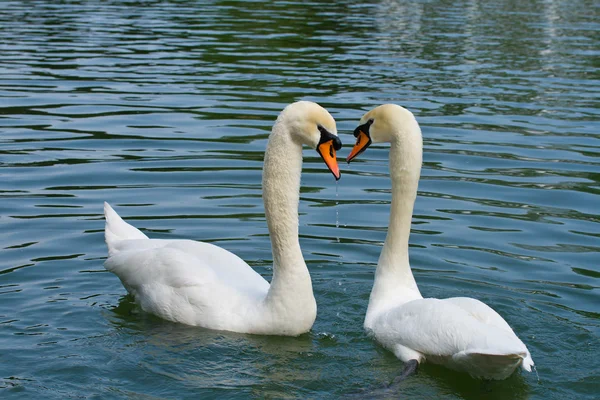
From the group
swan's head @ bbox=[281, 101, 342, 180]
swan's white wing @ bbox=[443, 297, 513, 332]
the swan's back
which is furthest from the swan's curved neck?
swan's white wing @ bbox=[443, 297, 513, 332]

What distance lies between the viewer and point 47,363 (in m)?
6.35

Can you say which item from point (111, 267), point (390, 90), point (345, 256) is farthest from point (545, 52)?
point (111, 267)

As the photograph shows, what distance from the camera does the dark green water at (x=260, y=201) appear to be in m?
6.44

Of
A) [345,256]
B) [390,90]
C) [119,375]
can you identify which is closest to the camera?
[119,375]

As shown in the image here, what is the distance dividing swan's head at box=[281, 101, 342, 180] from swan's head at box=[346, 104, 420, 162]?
0.57m

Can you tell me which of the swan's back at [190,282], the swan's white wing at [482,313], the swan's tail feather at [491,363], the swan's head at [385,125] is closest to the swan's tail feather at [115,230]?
the swan's back at [190,282]

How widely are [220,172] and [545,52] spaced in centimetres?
1195

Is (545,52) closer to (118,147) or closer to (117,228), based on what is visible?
(118,147)

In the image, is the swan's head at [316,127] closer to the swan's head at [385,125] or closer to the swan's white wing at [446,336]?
the swan's head at [385,125]

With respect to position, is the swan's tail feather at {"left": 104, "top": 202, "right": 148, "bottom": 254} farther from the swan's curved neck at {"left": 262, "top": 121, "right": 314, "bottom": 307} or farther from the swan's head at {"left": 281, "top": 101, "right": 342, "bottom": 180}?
the swan's head at {"left": 281, "top": 101, "right": 342, "bottom": 180}

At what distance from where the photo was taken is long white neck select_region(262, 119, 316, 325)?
6.82 meters

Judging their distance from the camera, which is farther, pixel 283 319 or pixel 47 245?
pixel 47 245

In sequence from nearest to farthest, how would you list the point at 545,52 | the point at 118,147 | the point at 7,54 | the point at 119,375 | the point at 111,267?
the point at 119,375
the point at 111,267
the point at 118,147
the point at 7,54
the point at 545,52

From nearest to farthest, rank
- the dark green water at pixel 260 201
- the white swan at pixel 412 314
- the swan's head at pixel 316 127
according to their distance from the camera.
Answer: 1. the white swan at pixel 412 314
2. the dark green water at pixel 260 201
3. the swan's head at pixel 316 127
